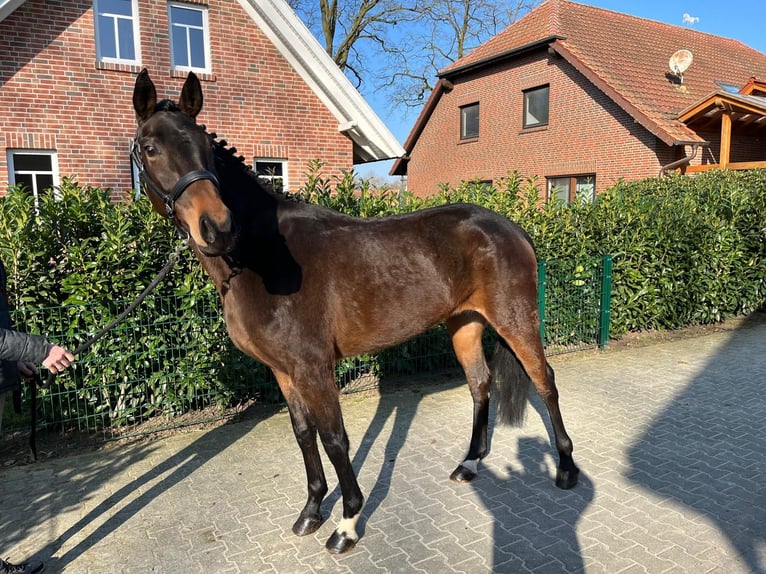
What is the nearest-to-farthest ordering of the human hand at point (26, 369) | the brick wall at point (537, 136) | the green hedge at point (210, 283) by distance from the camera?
the human hand at point (26, 369) < the green hedge at point (210, 283) < the brick wall at point (537, 136)

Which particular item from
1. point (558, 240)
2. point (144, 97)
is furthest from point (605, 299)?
point (144, 97)

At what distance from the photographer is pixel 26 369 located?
270cm

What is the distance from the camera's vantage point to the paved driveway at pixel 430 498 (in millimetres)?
2844

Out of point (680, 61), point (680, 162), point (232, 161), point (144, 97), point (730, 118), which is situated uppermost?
point (680, 61)

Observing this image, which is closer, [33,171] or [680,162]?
[33,171]

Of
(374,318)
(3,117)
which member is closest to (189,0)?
(3,117)

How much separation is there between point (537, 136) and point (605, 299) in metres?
11.8

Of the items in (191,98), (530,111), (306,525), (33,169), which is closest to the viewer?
(191,98)

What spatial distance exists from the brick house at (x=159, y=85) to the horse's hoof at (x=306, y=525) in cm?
555

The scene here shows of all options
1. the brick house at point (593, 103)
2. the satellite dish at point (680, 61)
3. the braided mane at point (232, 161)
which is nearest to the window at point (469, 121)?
the brick house at point (593, 103)

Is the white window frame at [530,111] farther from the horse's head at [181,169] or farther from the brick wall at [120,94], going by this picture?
the horse's head at [181,169]

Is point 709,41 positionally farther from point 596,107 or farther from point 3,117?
point 3,117

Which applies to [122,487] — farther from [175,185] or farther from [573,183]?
[573,183]

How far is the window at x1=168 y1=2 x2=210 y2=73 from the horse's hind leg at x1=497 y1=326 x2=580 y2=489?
903 cm
